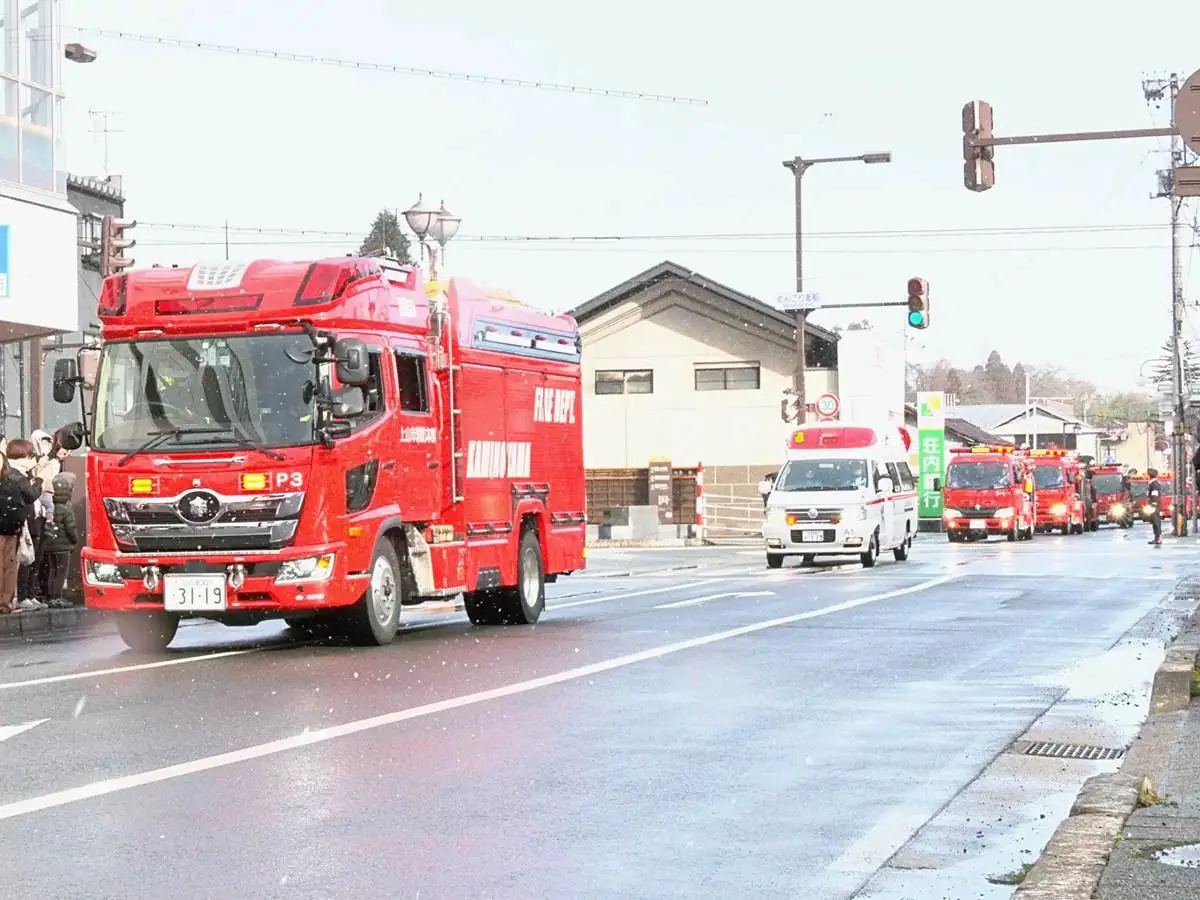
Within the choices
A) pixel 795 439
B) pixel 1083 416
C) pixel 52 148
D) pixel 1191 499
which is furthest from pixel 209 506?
pixel 1083 416

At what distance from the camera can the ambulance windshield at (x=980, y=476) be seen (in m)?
53.3

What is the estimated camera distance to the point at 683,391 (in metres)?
58.3

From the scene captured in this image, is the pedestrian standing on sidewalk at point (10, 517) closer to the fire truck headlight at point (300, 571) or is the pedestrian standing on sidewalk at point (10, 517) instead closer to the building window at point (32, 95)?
the fire truck headlight at point (300, 571)

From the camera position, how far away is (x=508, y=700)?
38.7 ft

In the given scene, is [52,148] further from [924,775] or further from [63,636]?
[924,775]

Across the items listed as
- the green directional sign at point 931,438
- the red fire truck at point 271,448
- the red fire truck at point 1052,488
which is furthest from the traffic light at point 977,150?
the red fire truck at point 1052,488

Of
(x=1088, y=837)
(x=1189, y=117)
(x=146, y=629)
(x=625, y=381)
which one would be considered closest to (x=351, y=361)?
(x=146, y=629)

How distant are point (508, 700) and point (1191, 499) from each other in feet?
209

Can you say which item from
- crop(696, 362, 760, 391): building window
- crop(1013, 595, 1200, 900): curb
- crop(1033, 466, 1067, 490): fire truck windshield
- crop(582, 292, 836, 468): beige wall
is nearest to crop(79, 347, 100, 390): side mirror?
crop(1013, 595, 1200, 900): curb

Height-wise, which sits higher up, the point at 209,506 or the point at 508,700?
the point at 209,506

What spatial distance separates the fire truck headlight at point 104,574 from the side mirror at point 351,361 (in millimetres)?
2402

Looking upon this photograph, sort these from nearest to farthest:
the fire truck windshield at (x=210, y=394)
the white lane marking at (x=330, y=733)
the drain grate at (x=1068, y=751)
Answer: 1. the white lane marking at (x=330, y=733)
2. the drain grate at (x=1068, y=751)
3. the fire truck windshield at (x=210, y=394)

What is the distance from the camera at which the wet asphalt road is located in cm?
673

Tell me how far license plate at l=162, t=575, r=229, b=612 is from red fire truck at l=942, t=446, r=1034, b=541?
1585 inches
